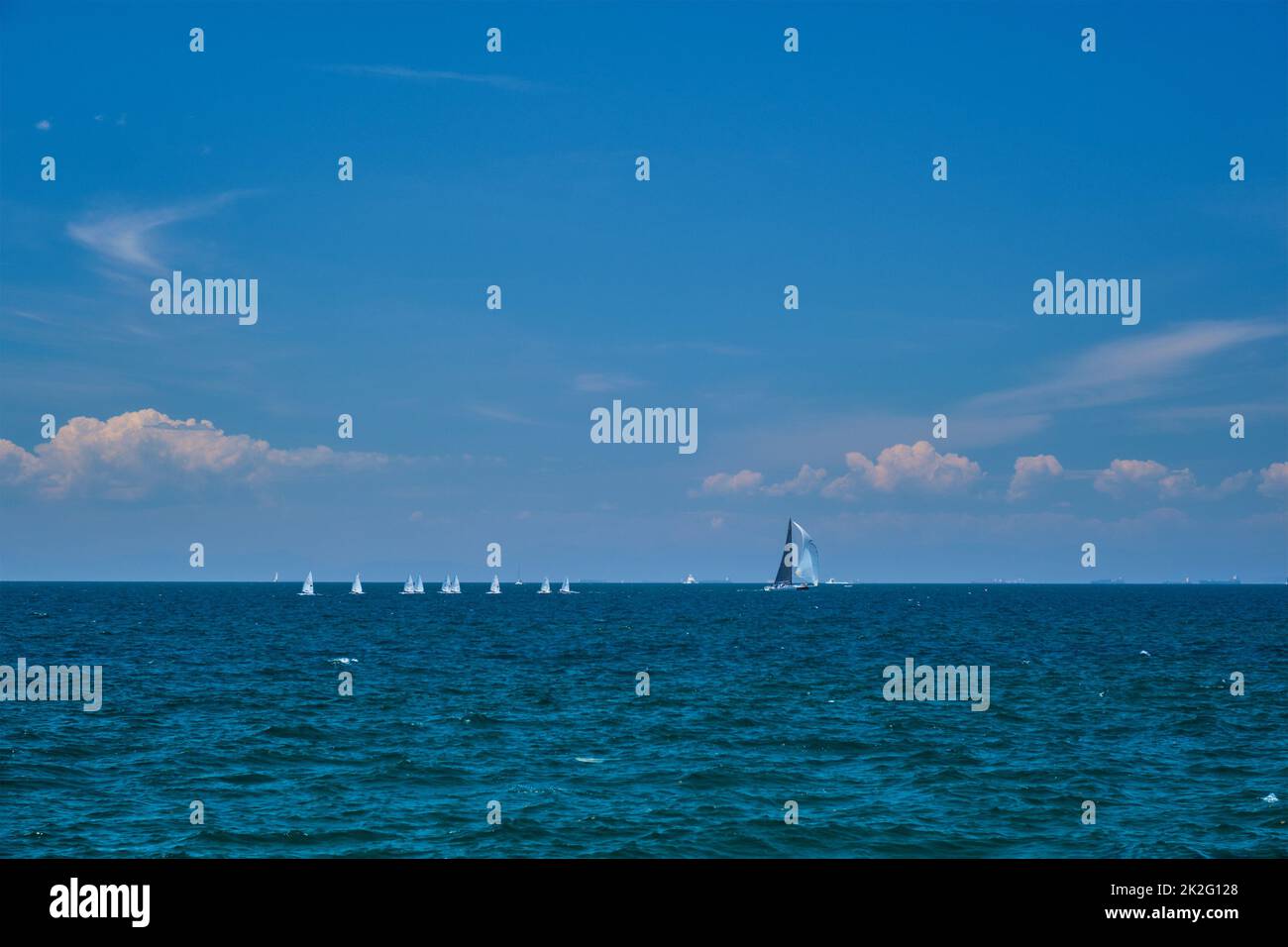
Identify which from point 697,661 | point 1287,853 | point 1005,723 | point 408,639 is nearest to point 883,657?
point 697,661

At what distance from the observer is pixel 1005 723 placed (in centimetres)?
4347

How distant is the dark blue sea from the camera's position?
25.3m

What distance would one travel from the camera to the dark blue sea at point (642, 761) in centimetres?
2533

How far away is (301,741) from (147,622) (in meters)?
104

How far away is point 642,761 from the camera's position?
114 ft
